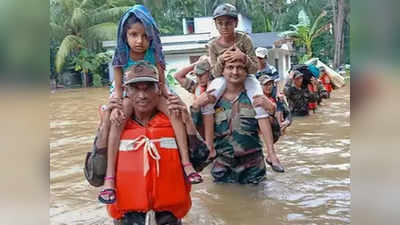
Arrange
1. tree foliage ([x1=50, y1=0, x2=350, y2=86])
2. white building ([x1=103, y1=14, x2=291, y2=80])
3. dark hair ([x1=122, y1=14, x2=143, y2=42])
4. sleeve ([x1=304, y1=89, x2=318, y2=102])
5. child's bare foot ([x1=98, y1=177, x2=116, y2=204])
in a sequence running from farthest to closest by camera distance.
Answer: tree foliage ([x1=50, y1=0, x2=350, y2=86])
white building ([x1=103, y1=14, x2=291, y2=80])
sleeve ([x1=304, y1=89, x2=318, y2=102])
dark hair ([x1=122, y1=14, x2=143, y2=42])
child's bare foot ([x1=98, y1=177, x2=116, y2=204])

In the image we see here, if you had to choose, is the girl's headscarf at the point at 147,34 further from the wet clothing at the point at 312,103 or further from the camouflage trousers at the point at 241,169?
the wet clothing at the point at 312,103

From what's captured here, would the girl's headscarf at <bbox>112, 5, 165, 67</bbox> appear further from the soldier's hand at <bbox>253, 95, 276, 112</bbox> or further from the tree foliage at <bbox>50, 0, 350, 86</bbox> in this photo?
the tree foliage at <bbox>50, 0, 350, 86</bbox>

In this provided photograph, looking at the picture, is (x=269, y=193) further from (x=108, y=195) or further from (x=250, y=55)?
(x=108, y=195)

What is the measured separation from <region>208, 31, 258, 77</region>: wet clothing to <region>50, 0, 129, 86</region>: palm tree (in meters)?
22.8

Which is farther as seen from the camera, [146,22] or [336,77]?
[336,77]

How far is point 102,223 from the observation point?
4160 mm

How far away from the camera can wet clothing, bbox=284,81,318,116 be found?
10.9m

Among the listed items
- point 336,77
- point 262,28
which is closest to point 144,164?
point 336,77

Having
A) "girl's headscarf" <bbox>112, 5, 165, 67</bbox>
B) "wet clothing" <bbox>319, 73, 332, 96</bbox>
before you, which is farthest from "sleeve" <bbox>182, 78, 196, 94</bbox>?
"wet clothing" <bbox>319, 73, 332, 96</bbox>

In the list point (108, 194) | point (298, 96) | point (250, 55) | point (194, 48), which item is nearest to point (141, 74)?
point (108, 194)
